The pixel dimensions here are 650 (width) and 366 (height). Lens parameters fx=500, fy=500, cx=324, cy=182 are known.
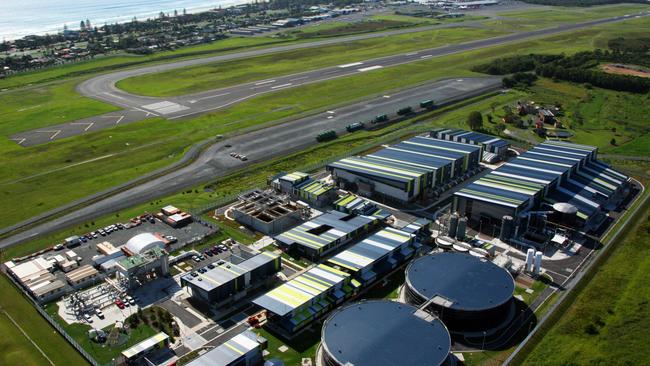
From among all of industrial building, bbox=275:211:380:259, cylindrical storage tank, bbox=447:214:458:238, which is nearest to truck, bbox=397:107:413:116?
industrial building, bbox=275:211:380:259

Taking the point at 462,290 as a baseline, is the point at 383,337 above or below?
below

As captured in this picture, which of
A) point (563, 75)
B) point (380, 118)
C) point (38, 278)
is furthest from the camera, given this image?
point (563, 75)

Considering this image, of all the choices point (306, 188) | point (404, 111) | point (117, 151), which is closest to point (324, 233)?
point (306, 188)

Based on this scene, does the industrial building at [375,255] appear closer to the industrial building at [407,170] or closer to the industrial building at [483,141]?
the industrial building at [407,170]

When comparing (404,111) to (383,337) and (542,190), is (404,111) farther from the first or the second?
(383,337)

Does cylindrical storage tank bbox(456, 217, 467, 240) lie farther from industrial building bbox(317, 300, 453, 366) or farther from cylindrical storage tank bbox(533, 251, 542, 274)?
industrial building bbox(317, 300, 453, 366)

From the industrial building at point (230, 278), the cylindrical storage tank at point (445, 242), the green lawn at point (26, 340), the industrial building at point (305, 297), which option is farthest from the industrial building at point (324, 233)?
the green lawn at point (26, 340)
